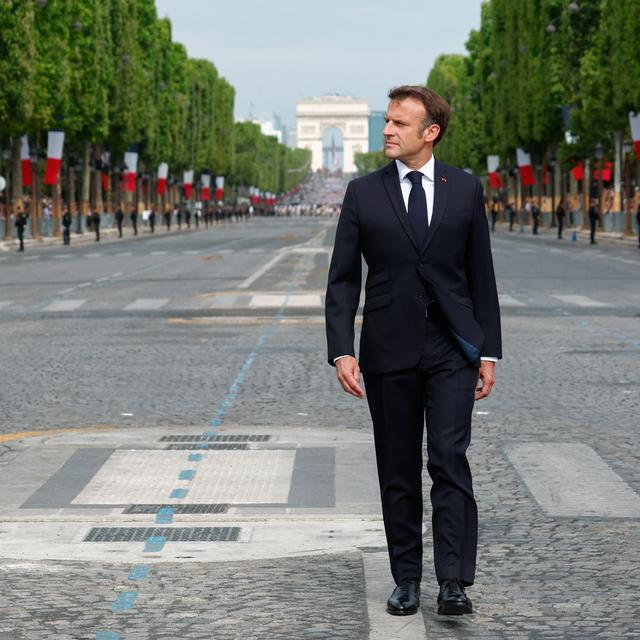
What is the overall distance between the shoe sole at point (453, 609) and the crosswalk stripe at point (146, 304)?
19.8 meters

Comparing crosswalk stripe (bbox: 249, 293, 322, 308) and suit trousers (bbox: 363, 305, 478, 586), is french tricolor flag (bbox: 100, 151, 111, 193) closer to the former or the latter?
crosswalk stripe (bbox: 249, 293, 322, 308)

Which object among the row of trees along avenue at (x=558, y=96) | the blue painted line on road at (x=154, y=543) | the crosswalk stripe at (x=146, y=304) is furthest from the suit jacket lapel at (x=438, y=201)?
the row of trees along avenue at (x=558, y=96)

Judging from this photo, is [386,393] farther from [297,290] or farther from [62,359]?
[297,290]

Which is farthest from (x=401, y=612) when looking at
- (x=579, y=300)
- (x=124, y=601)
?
(x=579, y=300)

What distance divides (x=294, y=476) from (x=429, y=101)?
392 centimetres

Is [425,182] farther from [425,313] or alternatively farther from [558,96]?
[558,96]

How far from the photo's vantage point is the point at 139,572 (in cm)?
744

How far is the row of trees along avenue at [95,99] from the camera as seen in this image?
61.7 m

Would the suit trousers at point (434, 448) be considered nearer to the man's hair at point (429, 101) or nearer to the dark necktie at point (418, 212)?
the dark necktie at point (418, 212)

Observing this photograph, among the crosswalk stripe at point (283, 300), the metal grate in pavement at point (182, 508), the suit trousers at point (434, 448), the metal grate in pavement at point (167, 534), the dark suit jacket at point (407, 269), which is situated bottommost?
the crosswalk stripe at point (283, 300)

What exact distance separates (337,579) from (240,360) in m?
10.4

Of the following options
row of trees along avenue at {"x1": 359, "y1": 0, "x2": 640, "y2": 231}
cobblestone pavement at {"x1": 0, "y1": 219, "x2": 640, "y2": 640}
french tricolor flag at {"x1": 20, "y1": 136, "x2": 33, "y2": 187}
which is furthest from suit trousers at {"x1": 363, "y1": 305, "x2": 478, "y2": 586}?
french tricolor flag at {"x1": 20, "y1": 136, "x2": 33, "y2": 187}

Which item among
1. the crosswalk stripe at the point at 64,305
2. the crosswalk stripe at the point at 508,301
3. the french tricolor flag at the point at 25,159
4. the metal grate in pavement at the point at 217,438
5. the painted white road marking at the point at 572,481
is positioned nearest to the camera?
the painted white road marking at the point at 572,481

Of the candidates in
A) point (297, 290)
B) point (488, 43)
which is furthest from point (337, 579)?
point (488, 43)
